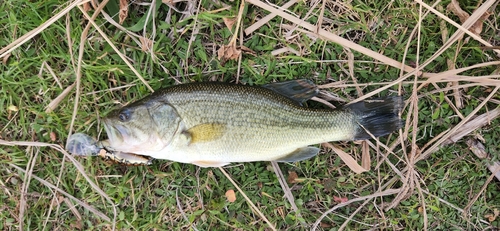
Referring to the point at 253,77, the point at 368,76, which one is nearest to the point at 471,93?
the point at 368,76

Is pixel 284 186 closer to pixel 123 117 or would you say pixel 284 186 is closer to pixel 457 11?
pixel 123 117

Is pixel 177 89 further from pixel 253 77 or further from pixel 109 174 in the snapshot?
pixel 109 174

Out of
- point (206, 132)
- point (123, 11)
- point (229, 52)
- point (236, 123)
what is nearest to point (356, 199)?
point (236, 123)

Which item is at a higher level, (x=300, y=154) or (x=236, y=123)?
(x=236, y=123)

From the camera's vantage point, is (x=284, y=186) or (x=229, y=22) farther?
(x=284, y=186)

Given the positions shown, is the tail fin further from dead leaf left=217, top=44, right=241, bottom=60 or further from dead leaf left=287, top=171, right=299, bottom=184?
dead leaf left=217, top=44, right=241, bottom=60

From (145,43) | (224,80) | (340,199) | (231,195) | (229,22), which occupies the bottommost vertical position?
(340,199)
